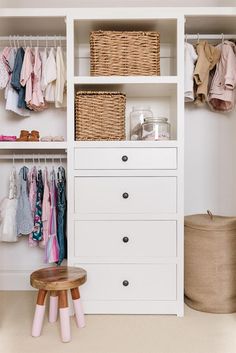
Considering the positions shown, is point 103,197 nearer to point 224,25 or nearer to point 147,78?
point 147,78

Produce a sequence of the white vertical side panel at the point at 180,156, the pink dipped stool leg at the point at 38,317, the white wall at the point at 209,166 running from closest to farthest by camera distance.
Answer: the pink dipped stool leg at the point at 38,317 → the white vertical side panel at the point at 180,156 → the white wall at the point at 209,166

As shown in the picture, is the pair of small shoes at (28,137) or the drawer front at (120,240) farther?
the pair of small shoes at (28,137)

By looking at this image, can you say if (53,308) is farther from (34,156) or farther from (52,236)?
(34,156)

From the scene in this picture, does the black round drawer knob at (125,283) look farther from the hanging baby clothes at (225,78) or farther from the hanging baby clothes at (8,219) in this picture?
the hanging baby clothes at (225,78)

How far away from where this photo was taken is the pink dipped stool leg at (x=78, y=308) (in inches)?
83.5

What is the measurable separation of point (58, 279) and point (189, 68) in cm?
148

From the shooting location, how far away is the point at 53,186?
261 cm

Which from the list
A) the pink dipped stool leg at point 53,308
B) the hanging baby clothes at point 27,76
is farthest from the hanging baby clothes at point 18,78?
the pink dipped stool leg at point 53,308

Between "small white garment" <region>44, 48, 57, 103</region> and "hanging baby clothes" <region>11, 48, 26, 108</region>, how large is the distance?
0.51 ft

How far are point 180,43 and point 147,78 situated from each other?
28 centimetres

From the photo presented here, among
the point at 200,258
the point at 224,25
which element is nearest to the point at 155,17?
the point at 224,25

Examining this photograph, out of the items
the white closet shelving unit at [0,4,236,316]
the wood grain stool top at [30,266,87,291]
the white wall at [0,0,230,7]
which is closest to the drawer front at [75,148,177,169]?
the white closet shelving unit at [0,4,236,316]

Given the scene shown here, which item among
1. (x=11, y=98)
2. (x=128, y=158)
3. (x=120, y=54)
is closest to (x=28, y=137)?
(x=11, y=98)

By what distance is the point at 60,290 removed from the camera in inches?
78.4
